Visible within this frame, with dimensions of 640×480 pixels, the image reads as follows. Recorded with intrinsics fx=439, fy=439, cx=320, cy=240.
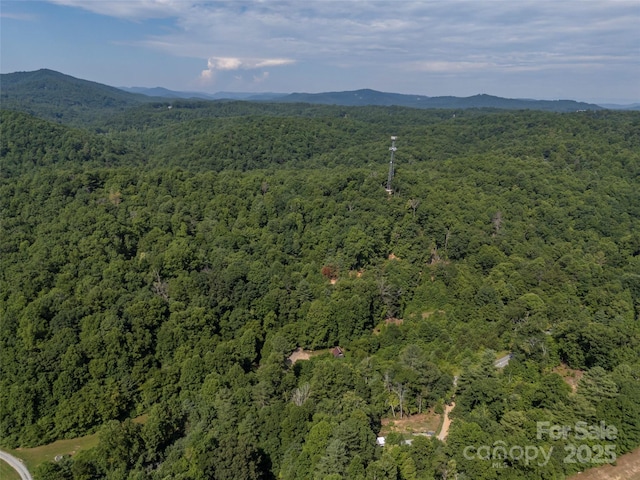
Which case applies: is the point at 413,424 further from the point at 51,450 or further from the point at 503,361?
the point at 51,450

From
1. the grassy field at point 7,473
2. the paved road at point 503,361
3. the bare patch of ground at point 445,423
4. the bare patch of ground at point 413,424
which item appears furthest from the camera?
the paved road at point 503,361

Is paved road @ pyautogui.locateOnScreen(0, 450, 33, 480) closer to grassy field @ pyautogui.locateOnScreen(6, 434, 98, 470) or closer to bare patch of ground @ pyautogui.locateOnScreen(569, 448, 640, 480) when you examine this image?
grassy field @ pyautogui.locateOnScreen(6, 434, 98, 470)

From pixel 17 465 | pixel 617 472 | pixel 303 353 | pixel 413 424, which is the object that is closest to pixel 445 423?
pixel 413 424

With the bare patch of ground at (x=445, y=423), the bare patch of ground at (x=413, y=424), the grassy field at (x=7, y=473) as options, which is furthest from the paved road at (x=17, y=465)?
the bare patch of ground at (x=445, y=423)

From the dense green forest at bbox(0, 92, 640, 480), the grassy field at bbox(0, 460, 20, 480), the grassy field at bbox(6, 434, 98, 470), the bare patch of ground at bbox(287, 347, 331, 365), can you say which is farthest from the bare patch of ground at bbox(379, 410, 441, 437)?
the grassy field at bbox(0, 460, 20, 480)

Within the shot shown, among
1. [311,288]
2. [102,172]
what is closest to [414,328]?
[311,288]

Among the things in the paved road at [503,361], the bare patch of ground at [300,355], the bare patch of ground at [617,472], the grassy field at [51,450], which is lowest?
the grassy field at [51,450]

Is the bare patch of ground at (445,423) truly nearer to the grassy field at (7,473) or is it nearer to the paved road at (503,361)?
the paved road at (503,361)
